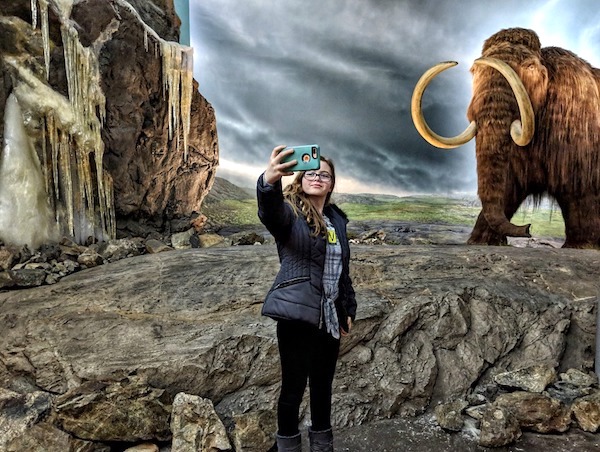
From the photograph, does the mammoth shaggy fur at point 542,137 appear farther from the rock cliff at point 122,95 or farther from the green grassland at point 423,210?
→ the rock cliff at point 122,95

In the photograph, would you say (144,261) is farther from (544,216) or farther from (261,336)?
(544,216)

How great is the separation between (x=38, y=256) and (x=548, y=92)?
521cm

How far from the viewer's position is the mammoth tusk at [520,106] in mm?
3951

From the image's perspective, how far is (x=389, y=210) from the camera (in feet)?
26.0

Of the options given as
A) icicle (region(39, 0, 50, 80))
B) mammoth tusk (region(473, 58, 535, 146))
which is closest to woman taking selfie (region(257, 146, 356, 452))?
mammoth tusk (region(473, 58, 535, 146))

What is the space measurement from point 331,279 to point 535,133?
12.7 ft

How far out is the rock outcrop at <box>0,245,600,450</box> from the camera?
6.84 feet

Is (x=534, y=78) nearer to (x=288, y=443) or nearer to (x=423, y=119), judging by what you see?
(x=423, y=119)

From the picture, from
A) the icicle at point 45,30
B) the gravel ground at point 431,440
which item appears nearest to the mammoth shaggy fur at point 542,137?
the gravel ground at point 431,440

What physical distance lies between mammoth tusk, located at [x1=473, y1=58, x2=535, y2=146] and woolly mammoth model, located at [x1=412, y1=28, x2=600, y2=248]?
0.01 metres

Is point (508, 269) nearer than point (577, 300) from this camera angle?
No

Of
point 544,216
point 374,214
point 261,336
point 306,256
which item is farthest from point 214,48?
point 306,256

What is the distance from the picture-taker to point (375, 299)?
2699 millimetres

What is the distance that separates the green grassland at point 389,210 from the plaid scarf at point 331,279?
604 cm
